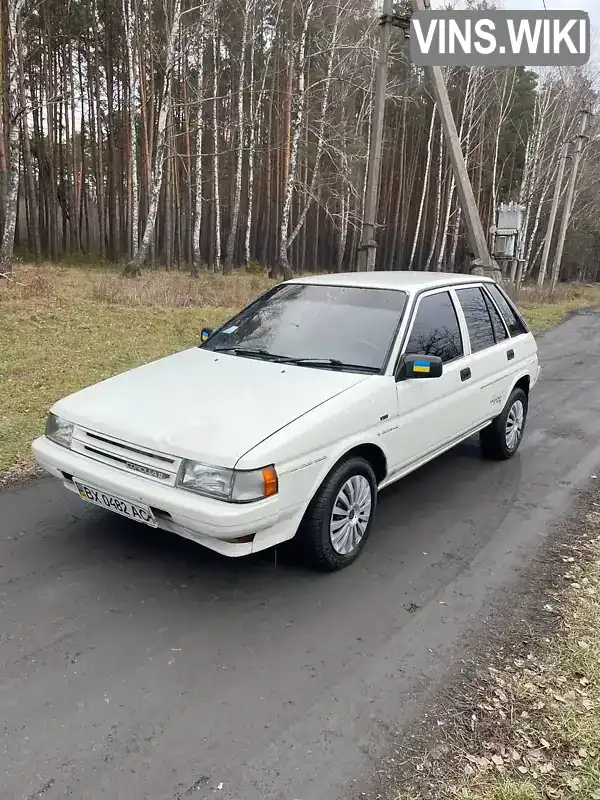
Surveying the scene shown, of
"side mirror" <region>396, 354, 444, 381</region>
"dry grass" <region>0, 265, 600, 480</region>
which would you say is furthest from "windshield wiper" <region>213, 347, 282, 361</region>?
"dry grass" <region>0, 265, 600, 480</region>

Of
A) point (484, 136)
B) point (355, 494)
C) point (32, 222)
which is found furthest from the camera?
point (484, 136)

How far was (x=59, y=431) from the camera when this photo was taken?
366cm

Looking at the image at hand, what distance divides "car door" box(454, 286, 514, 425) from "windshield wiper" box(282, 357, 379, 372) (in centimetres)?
123

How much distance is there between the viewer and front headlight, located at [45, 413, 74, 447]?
360 cm

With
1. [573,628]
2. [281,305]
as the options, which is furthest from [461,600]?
[281,305]

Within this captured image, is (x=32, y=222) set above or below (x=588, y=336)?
above

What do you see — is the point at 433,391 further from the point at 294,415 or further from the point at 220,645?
the point at 220,645

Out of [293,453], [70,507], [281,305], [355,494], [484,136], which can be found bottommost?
[70,507]

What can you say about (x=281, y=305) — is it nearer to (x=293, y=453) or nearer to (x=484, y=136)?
(x=293, y=453)

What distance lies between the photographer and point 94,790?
2.15 meters

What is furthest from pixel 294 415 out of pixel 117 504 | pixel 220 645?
pixel 220 645

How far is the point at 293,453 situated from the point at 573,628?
1720 millimetres

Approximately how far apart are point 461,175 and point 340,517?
32.7 feet

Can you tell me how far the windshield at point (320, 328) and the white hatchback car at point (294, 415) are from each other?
0.01m
